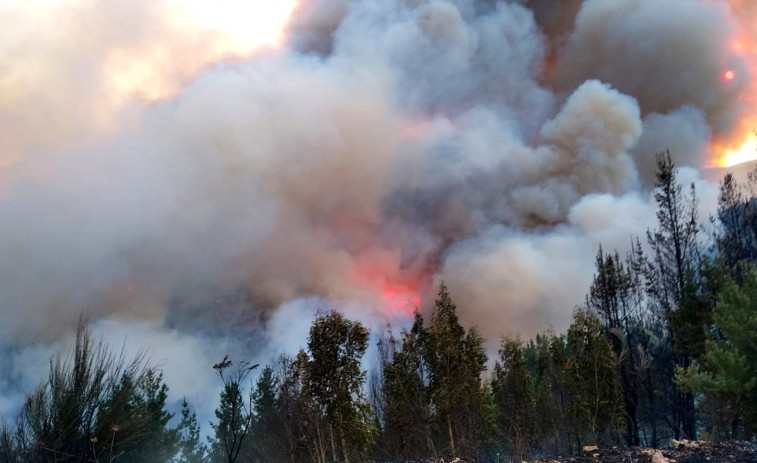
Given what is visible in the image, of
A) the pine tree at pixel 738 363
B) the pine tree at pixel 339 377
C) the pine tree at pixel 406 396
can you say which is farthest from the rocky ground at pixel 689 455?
the pine tree at pixel 406 396

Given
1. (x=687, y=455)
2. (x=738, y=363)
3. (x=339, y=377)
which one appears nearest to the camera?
(x=687, y=455)

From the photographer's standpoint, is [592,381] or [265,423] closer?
[592,381]

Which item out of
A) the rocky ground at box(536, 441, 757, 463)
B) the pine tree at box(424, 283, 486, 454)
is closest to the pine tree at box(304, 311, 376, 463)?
the pine tree at box(424, 283, 486, 454)

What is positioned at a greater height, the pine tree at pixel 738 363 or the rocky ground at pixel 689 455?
the pine tree at pixel 738 363

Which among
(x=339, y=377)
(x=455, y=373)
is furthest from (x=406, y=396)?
(x=339, y=377)

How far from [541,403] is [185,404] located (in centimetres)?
4082

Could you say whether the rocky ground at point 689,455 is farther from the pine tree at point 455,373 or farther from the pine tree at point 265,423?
the pine tree at point 265,423

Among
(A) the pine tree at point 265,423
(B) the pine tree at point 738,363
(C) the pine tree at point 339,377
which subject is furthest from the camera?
(A) the pine tree at point 265,423

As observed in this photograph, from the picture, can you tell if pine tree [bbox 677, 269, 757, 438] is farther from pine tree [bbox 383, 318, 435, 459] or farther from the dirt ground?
pine tree [bbox 383, 318, 435, 459]

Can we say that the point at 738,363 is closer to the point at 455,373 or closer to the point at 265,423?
the point at 455,373

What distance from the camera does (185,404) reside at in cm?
5756

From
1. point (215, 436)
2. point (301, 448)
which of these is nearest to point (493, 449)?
point (301, 448)

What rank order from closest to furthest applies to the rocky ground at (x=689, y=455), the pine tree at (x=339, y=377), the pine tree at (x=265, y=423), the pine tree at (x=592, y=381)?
the rocky ground at (x=689, y=455)
the pine tree at (x=339, y=377)
the pine tree at (x=592, y=381)
the pine tree at (x=265, y=423)

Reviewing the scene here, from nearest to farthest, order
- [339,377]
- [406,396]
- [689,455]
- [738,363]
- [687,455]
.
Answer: [689,455]
[687,455]
[738,363]
[339,377]
[406,396]
